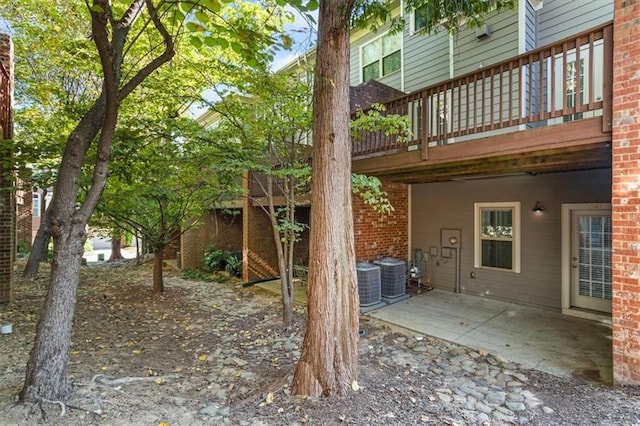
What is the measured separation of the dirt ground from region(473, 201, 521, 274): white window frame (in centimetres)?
303

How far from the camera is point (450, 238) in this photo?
25.7 ft

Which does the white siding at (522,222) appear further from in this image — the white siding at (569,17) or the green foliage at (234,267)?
the green foliage at (234,267)

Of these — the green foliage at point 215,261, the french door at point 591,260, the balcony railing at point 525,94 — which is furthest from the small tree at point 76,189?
the green foliage at point 215,261

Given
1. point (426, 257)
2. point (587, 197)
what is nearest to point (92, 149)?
point (426, 257)

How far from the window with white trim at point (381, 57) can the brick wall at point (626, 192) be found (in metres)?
6.07

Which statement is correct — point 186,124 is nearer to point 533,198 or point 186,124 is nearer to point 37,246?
point 533,198

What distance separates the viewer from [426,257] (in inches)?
326

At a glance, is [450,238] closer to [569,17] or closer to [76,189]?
[569,17]

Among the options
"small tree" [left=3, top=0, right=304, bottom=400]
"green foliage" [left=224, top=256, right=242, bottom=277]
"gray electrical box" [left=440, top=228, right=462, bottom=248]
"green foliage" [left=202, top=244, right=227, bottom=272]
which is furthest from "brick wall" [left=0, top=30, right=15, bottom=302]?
"gray electrical box" [left=440, top=228, right=462, bottom=248]

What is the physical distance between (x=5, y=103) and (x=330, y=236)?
793 cm

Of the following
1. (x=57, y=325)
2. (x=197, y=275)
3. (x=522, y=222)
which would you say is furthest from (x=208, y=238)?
(x=522, y=222)

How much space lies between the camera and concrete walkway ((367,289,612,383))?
4266 mm

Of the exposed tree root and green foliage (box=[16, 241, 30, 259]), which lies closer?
the exposed tree root

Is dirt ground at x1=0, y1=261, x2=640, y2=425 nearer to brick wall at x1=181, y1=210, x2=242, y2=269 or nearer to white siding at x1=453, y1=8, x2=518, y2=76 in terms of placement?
white siding at x1=453, y1=8, x2=518, y2=76
